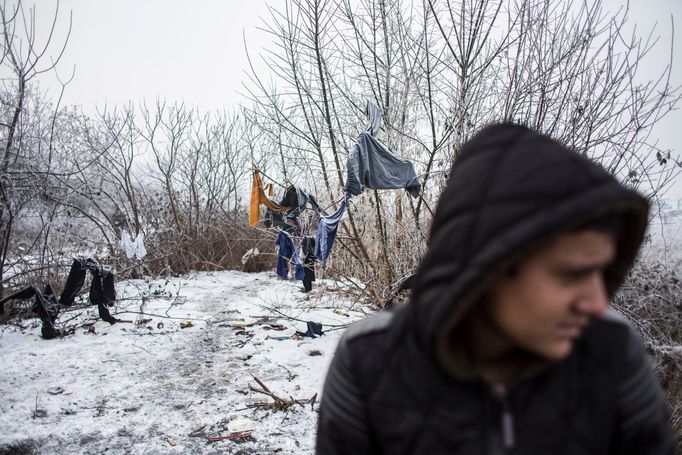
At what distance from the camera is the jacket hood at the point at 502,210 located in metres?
0.67

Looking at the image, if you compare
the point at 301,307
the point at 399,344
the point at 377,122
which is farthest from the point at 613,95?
the point at 301,307

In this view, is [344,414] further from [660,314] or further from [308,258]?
[308,258]

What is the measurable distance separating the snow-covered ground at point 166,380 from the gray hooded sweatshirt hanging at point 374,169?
2.24m

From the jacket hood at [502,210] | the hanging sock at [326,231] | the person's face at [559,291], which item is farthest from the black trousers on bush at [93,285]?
the person's face at [559,291]

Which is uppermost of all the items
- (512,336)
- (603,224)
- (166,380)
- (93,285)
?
(603,224)

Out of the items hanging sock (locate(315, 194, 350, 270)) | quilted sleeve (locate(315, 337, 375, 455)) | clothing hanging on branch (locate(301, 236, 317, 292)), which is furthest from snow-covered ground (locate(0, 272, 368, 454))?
quilted sleeve (locate(315, 337, 375, 455))

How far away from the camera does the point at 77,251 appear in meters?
8.26

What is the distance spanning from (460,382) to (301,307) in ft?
20.9

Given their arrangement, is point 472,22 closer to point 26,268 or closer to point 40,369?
point 40,369

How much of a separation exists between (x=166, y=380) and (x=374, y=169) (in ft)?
11.2

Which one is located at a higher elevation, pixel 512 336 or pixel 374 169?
pixel 374 169

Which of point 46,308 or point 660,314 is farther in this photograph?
point 46,308

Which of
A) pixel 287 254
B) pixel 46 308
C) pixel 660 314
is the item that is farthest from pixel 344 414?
pixel 287 254

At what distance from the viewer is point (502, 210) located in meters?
0.69
